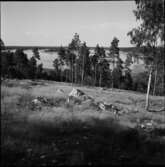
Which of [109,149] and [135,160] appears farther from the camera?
[109,149]

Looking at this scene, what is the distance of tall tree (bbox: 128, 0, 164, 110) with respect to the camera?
12320mm

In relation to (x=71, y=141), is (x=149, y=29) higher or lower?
higher

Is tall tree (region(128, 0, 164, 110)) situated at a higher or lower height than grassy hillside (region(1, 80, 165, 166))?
higher

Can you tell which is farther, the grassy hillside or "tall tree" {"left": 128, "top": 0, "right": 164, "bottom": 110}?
"tall tree" {"left": 128, "top": 0, "right": 164, "bottom": 110}

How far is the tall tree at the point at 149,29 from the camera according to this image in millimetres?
12320

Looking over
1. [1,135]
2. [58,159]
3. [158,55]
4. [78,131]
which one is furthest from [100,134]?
[158,55]

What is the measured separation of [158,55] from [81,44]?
32957 mm

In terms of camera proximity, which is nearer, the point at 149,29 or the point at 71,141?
the point at 71,141

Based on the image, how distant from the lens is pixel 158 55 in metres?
13.4

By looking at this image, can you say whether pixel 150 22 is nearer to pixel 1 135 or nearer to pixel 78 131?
pixel 78 131

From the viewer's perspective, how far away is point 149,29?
1362 cm

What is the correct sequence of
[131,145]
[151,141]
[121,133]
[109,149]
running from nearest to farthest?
1. [109,149]
2. [131,145]
3. [151,141]
4. [121,133]

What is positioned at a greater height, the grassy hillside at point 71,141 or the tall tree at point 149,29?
the tall tree at point 149,29

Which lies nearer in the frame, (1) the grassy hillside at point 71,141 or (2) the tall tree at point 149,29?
(1) the grassy hillside at point 71,141
